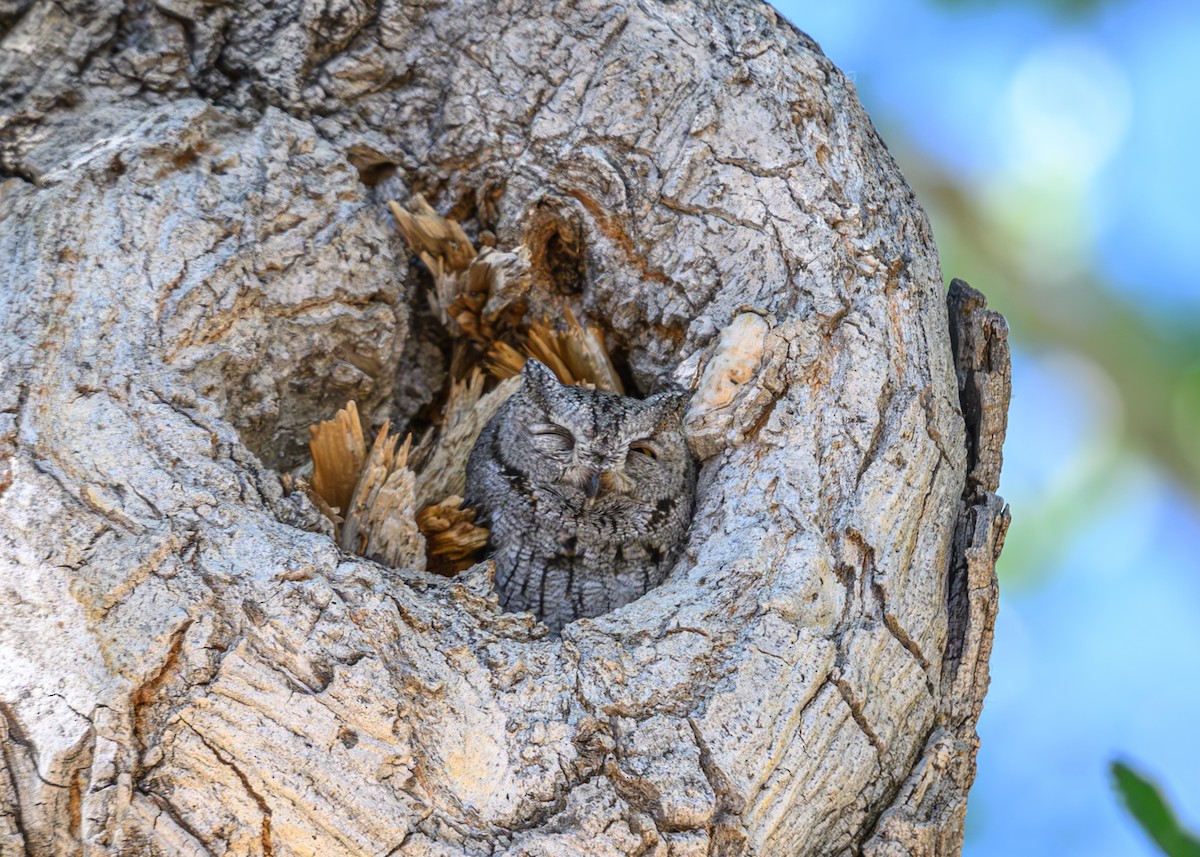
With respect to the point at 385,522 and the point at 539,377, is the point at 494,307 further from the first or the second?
the point at 385,522

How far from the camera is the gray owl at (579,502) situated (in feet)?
9.48

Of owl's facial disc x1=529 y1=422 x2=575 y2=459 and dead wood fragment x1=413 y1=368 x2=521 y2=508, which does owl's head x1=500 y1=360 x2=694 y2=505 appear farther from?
dead wood fragment x1=413 y1=368 x2=521 y2=508

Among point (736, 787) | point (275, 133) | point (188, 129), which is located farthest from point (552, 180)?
point (736, 787)

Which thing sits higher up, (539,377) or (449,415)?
(539,377)

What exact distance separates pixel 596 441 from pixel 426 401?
0.76 meters

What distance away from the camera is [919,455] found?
2611mm

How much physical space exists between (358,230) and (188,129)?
52 cm

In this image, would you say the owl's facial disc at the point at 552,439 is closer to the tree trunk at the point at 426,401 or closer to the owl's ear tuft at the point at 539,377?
the owl's ear tuft at the point at 539,377

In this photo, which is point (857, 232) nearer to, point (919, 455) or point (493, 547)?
point (919, 455)

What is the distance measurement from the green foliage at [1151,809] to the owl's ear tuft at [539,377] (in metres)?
1.98

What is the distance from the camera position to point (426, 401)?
338 cm

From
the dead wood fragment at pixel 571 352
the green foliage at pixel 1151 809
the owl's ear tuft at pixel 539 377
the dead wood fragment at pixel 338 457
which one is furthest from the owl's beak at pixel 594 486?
the green foliage at pixel 1151 809

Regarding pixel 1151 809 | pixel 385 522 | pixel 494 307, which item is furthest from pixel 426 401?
pixel 1151 809

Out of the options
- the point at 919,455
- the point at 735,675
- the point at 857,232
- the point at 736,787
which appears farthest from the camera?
the point at 857,232
